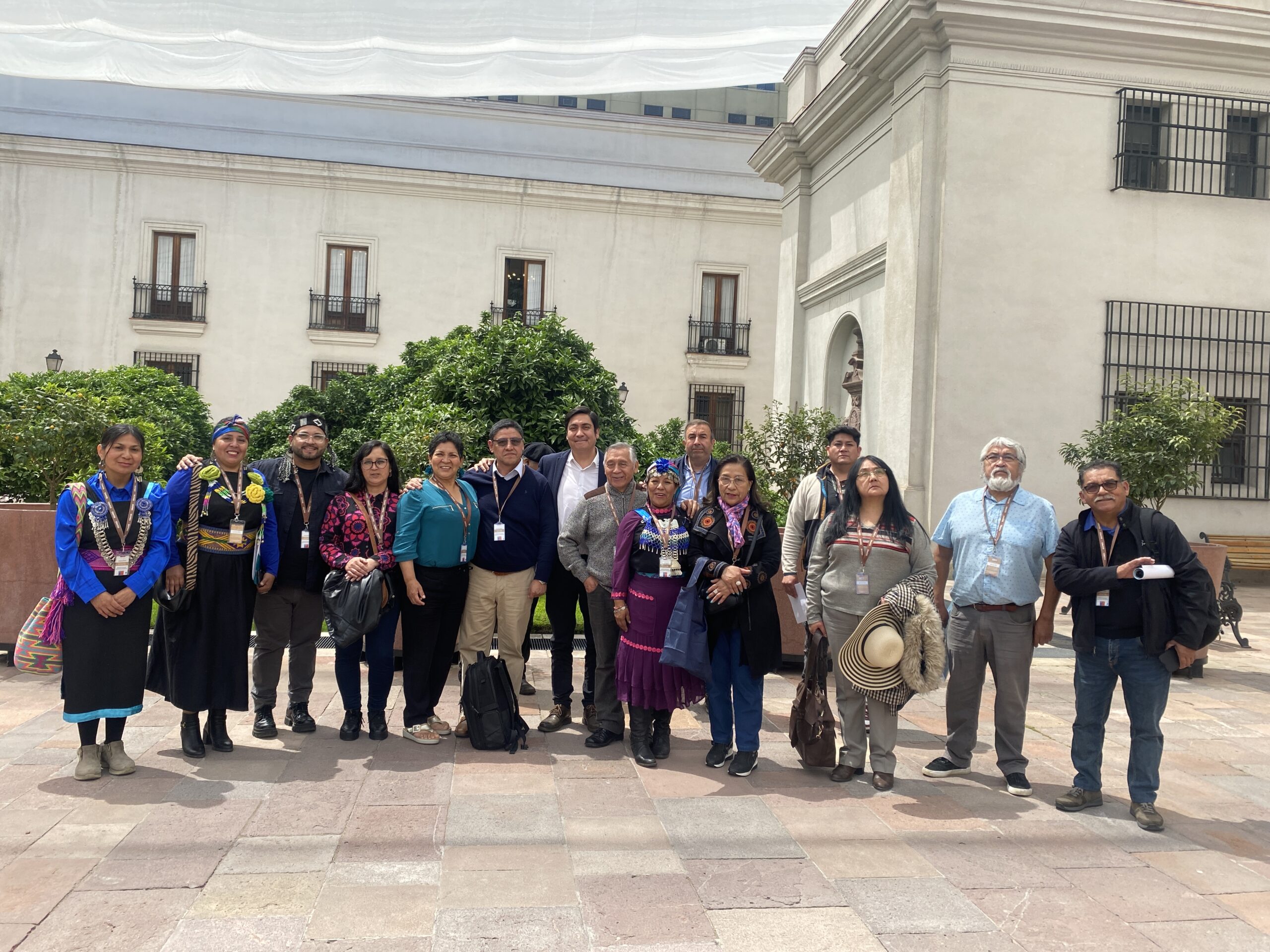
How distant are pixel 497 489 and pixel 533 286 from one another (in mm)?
21157

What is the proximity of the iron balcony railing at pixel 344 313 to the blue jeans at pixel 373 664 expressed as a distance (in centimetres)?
2085

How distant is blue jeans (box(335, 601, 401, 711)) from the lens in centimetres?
539

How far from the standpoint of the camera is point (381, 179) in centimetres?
2494

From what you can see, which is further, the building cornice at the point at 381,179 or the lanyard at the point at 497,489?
the building cornice at the point at 381,179

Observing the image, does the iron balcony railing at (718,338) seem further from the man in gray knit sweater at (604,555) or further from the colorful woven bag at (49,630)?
the colorful woven bag at (49,630)

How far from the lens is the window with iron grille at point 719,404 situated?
26.8m

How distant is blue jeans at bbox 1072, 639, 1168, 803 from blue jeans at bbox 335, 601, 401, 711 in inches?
140

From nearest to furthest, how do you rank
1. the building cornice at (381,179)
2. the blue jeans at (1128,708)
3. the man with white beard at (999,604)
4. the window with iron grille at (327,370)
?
the blue jeans at (1128,708), the man with white beard at (999,604), the building cornice at (381,179), the window with iron grille at (327,370)

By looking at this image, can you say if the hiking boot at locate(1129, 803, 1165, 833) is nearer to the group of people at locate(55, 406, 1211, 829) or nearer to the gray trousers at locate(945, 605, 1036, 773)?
the group of people at locate(55, 406, 1211, 829)

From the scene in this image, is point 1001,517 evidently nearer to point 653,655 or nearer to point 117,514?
point 653,655

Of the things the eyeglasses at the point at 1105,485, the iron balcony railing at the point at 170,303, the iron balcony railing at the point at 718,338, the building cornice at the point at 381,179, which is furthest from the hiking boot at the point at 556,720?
the iron balcony railing at the point at 170,303

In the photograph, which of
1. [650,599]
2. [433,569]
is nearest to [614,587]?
[650,599]

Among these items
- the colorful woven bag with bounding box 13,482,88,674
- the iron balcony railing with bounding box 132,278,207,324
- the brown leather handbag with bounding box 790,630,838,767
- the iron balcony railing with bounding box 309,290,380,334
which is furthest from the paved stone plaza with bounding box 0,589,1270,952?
the iron balcony railing with bounding box 132,278,207,324

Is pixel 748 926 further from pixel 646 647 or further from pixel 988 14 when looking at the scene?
pixel 988 14
